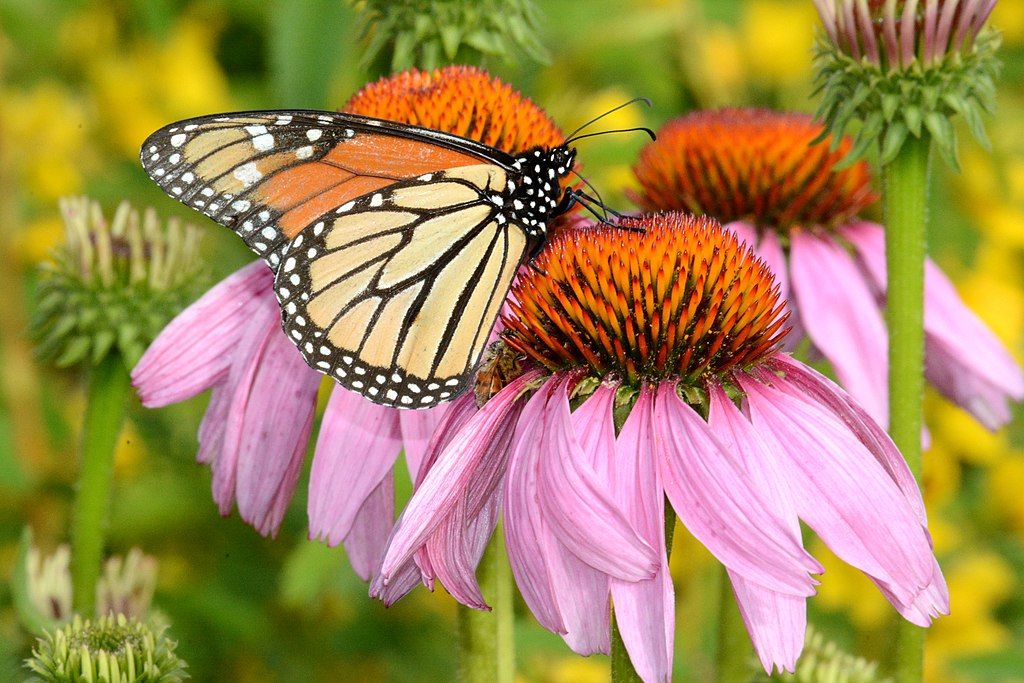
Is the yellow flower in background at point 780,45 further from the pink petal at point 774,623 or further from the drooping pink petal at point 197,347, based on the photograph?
the pink petal at point 774,623

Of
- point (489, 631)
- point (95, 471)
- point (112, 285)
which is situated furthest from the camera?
point (112, 285)

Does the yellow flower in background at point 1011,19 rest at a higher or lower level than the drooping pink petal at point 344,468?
higher

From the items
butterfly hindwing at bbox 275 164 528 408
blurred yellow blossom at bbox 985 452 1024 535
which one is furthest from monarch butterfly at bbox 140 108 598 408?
blurred yellow blossom at bbox 985 452 1024 535

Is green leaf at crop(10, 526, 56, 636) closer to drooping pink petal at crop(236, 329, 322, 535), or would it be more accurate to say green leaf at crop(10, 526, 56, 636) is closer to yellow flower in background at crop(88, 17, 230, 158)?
drooping pink petal at crop(236, 329, 322, 535)

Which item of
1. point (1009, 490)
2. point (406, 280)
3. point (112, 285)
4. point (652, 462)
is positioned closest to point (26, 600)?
point (112, 285)

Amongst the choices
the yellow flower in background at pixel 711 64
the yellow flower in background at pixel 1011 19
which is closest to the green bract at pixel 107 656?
the yellow flower in background at pixel 711 64

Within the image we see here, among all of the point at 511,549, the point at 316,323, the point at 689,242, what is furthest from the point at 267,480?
the point at 689,242

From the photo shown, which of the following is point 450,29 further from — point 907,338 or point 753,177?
point 907,338
